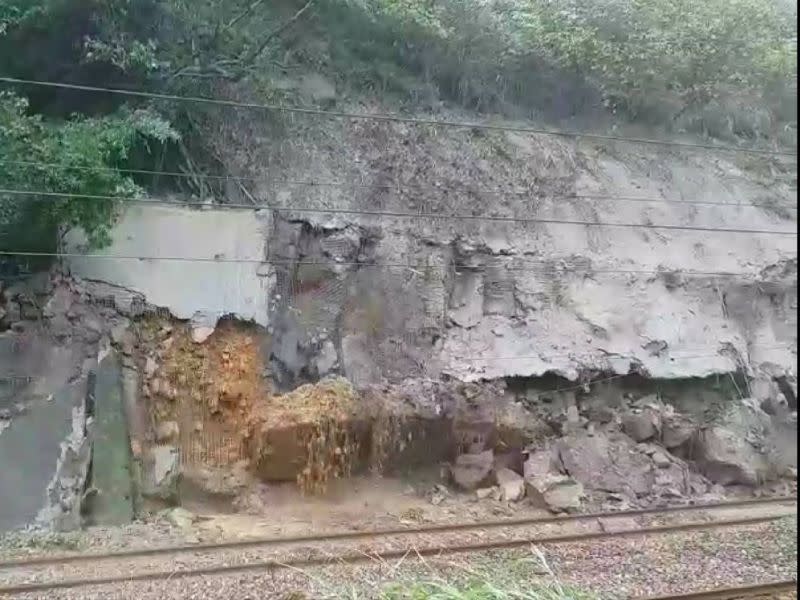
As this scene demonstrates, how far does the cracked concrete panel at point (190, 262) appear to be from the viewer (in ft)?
24.2

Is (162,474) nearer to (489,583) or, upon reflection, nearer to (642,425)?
(489,583)

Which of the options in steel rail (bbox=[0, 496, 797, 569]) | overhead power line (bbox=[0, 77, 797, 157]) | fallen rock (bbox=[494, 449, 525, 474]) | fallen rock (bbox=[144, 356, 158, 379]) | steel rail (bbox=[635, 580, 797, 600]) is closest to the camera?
steel rail (bbox=[635, 580, 797, 600])

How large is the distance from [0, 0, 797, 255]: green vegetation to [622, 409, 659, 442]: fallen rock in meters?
2.97

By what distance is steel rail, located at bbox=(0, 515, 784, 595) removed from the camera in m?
5.18

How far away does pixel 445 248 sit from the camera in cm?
845

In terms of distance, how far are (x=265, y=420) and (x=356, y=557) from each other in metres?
2.22

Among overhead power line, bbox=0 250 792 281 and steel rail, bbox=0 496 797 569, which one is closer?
steel rail, bbox=0 496 797 569

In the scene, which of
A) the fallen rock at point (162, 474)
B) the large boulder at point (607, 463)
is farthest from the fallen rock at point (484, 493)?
Result: the fallen rock at point (162, 474)

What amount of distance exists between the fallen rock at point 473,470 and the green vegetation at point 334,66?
133 inches

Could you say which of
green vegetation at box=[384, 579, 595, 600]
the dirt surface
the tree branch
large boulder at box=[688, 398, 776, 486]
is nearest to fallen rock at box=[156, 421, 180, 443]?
the dirt surface

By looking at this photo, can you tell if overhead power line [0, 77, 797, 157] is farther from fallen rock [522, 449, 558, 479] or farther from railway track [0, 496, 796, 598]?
fallen rock [522, 449, 558, 479]

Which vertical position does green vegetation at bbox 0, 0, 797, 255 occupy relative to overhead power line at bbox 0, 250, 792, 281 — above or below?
above

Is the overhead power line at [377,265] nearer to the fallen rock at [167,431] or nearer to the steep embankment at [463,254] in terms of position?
the steep embankment at [463,254]

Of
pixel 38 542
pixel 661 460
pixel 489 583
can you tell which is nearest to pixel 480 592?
pixel 489 583
